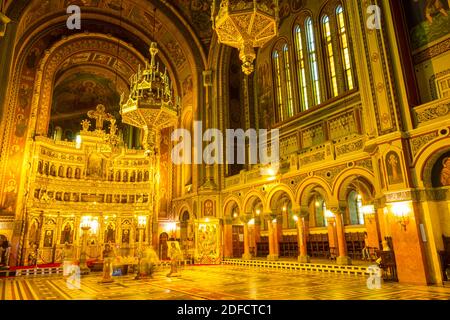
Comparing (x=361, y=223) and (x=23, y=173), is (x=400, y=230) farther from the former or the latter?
(x=23, y=173)

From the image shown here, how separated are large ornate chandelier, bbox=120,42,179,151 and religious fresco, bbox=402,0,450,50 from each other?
8712mm

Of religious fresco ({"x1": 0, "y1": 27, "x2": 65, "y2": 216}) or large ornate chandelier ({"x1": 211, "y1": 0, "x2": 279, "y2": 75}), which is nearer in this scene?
large ornate chandelier ({"x1": 211, "y1": 0, "x2": 279, "y2": 75})

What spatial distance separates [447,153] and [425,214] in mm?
1837

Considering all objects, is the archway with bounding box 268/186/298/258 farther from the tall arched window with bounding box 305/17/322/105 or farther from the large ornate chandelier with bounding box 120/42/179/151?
the large ornate chandelier with bounding box 120/42/179/151

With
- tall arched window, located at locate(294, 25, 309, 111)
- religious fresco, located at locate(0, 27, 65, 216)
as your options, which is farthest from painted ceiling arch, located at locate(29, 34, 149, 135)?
tall arched window, located at locate(294, 25, 309, 111)

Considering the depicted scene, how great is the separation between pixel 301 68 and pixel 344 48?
2.64 meters

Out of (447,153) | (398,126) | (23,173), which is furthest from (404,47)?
(23,173)

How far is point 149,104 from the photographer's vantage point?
1150 centimetres

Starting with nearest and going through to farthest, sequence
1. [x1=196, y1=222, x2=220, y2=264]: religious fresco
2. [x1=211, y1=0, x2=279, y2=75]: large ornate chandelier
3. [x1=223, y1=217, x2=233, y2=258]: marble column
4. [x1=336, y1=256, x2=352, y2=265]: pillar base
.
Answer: [x1=211, y1=0, x2=279, y2=75]: large ornate chandelier < [x1=336, y1=256, x2=352, y2=265]: pillar base < [x1=196, y1=222, x2=220, y2=264]: religious fresco < [x1=223, y1=217, x2=233, y2=258]: marble column

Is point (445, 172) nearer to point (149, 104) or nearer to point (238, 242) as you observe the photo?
point (149, 104)

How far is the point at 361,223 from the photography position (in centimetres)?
1762

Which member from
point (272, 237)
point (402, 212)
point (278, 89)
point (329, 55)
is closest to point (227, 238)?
point (272, 237)

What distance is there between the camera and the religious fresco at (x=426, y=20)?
33.0 feet

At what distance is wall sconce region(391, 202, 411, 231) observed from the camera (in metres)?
8.94
